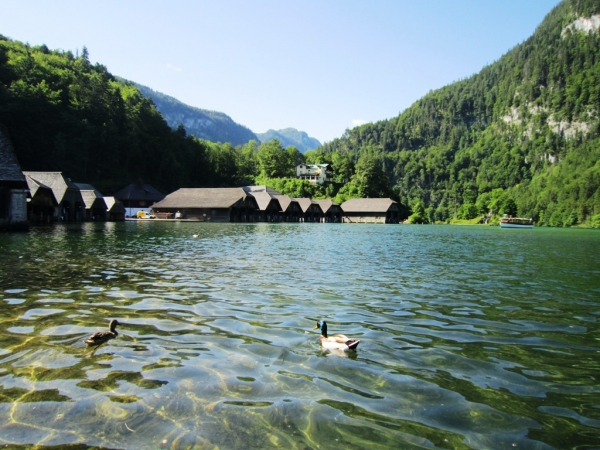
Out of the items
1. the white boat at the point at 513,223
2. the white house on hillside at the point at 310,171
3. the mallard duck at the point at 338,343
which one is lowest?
the white boat at the point at 513,223

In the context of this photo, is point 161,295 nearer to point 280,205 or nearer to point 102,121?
point 280,205

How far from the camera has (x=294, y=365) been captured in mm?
7168

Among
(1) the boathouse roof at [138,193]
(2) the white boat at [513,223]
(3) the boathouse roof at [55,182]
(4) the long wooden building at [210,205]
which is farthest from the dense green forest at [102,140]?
(2) the white boat at [513,223]

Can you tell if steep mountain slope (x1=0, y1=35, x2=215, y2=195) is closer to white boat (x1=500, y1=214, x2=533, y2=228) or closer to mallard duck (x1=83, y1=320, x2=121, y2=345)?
white boat (x1=500, y1=214, x2=533, y2=228)

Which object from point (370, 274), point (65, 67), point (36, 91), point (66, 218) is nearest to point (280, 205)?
point (66, 218)

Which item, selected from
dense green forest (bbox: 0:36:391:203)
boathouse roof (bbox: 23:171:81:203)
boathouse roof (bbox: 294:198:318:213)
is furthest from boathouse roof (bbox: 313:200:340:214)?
boathouse roof (bbox: 23:171:81:203)

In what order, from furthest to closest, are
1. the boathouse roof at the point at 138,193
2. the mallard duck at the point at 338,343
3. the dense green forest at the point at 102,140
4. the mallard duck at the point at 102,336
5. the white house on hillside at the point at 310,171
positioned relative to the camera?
1. the white house on hillside at the point at 310,171
2. the boathouse roof at the point at 138,193
3. the dense green forest at the point at 102,140
4. the mallard duck at the point at 102,336
5. the mallard duck at the point at 338,343

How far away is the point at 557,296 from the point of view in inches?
539

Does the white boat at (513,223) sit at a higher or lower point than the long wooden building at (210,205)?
lower

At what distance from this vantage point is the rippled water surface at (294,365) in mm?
5027

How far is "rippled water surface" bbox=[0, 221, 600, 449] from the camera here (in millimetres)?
5027

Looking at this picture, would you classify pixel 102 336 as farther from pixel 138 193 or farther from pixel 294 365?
pixel 138 193

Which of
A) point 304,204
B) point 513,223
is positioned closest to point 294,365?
point 304,204

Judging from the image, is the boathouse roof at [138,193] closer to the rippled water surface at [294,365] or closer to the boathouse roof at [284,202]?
the boathouse roof at [284,202]
